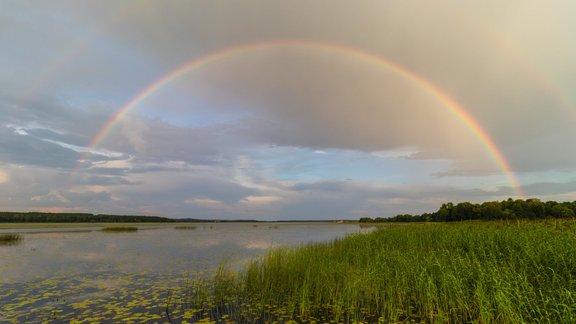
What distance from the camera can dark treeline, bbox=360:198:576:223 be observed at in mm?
63344

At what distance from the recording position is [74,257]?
82.1 feet

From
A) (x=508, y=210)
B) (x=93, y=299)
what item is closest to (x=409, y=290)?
(x=93, y=299)

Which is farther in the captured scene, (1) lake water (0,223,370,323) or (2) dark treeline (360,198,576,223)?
(2) dark treeline (360,198,576,223)

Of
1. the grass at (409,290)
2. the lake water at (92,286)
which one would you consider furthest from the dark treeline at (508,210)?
the lake water at (92,286)

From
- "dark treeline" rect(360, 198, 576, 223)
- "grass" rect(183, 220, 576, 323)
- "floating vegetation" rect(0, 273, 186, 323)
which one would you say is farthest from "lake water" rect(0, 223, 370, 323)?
"dark treeline" rect(360, 198, 576, 223)

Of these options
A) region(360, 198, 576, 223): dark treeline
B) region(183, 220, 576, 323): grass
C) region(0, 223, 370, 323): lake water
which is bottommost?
region(0, 223, 370, 323): lake water

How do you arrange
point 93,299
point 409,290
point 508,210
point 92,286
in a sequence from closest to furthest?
1. point 409,290
2. point 93,299
3. point 92,286
4. point 508,210

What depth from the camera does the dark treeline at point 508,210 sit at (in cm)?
6334

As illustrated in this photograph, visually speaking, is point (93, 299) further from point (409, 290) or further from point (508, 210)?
point (508, 210)

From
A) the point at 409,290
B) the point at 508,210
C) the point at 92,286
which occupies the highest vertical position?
the point at 508,210

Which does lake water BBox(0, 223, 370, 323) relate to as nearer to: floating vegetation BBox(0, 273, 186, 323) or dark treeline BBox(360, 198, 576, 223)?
floating vegetation BBox(0, 273, 186, 323)

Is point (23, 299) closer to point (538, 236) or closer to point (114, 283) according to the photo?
point (114, 283)

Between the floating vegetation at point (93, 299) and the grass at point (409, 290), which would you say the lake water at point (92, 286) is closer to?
the floating vegetation at point (93, 299)

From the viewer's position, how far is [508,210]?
70.4 m
